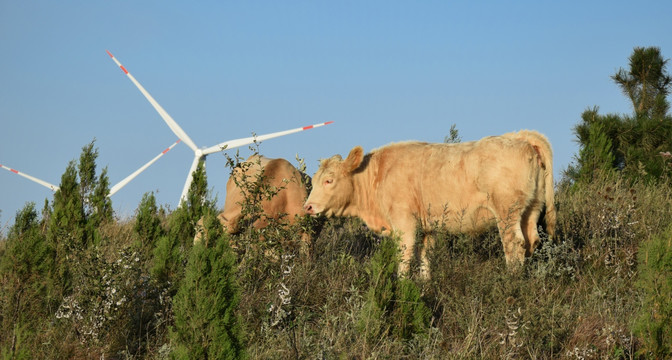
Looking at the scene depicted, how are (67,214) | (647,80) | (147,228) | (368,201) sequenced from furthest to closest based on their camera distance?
1. (647,80)
2. (67,214)
3. (147,228)
4. (368,201)

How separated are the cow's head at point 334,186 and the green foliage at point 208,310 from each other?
4.59 metres

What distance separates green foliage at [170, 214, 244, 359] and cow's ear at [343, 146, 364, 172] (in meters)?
4.84

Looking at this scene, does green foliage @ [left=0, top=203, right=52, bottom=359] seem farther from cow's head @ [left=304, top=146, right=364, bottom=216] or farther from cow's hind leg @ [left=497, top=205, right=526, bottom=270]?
cow's hind leg @ [left=497, top=205, right=526, bottom=270]

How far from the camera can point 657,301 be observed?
6914mm

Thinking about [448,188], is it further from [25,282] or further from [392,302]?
[25,282]

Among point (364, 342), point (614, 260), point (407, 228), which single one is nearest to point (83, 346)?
point (364, 342)

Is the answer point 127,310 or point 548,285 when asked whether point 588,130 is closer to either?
point 548,285

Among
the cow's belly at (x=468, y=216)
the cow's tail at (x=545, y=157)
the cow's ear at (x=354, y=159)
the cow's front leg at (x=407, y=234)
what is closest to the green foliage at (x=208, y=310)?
the cow's front leg at (x=407, y=234)

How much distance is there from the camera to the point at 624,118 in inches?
743

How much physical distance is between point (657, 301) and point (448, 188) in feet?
11.5

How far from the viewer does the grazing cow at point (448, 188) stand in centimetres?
936

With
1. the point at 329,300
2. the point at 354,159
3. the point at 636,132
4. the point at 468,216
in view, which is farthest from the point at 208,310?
the point at 636,132

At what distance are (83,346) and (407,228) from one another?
15.0 ft

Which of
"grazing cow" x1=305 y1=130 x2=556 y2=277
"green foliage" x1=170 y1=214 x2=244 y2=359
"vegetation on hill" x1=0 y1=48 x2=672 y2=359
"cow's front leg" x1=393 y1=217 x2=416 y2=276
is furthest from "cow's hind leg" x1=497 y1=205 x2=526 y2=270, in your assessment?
"green foliage" x1=170 y1=214 x2=244 y2=359
